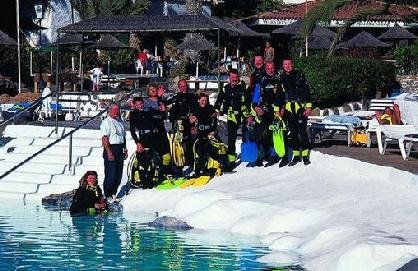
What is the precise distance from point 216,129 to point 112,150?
2.04m

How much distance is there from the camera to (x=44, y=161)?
79.7 feet

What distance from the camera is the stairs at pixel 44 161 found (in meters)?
23.0

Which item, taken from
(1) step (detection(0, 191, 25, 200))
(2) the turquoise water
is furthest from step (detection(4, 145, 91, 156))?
(2) the turquoise water

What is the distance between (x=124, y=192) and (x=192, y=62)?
28547 millimetres

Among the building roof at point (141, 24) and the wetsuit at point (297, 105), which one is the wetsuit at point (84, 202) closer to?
the wetsuit at point (297, 105)

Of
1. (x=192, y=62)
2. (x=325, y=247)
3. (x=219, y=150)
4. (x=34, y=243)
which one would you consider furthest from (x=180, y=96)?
(x=192, y=62)

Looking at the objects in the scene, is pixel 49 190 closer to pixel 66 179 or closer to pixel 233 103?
pixel 66 179

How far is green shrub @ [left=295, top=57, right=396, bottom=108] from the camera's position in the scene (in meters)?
34.3

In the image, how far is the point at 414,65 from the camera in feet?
137

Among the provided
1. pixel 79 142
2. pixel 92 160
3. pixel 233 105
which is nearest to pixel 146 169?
pixel 233 105

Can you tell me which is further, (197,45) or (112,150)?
(197,45)

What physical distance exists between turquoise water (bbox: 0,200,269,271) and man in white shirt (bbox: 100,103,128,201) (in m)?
1.44

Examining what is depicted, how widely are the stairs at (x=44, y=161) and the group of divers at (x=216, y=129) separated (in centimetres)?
182

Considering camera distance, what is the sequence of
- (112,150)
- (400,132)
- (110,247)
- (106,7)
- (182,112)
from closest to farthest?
Answer: (110,247), (400,132), (112,150), (182,112), (106,7)
